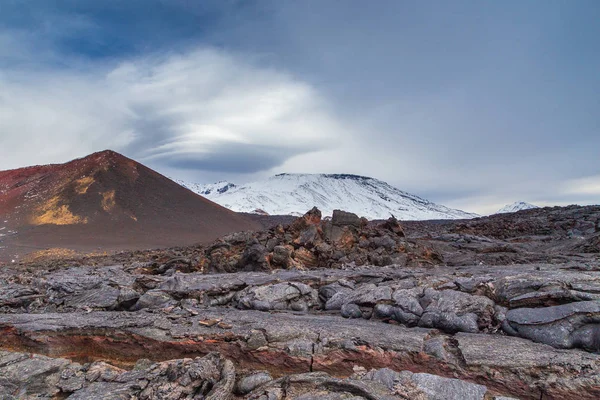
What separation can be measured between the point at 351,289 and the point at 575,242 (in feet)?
43.7

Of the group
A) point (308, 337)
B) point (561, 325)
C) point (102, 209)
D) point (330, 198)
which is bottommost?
point (308, 337)

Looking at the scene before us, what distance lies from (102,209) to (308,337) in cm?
3351

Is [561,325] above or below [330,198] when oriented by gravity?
below

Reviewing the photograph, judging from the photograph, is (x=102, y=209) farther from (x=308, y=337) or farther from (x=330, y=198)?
(x=330, y=198)

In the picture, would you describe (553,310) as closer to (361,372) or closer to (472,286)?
(472,286)

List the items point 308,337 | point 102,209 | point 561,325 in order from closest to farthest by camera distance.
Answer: point 561,325 → point 308,337 → point 102,209

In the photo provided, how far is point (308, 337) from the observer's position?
638 centimetres

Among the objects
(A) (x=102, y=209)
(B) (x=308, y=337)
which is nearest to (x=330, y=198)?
(A) (x=102, y=209)

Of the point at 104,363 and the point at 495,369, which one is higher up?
the point at 495,369

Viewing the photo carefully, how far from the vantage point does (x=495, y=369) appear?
5230 mm

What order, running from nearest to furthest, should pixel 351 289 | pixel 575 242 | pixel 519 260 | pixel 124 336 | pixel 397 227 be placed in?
pixel 124 336, pixel 351 289, pixel 519 260, pixel 575 242, pixel 397 227

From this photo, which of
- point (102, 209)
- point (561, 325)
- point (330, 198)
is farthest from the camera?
point (330, 198)

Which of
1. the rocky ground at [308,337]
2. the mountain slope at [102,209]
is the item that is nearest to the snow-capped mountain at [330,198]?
the mountain slope at [102,209]

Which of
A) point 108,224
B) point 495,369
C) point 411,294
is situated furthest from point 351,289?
point 108,224
